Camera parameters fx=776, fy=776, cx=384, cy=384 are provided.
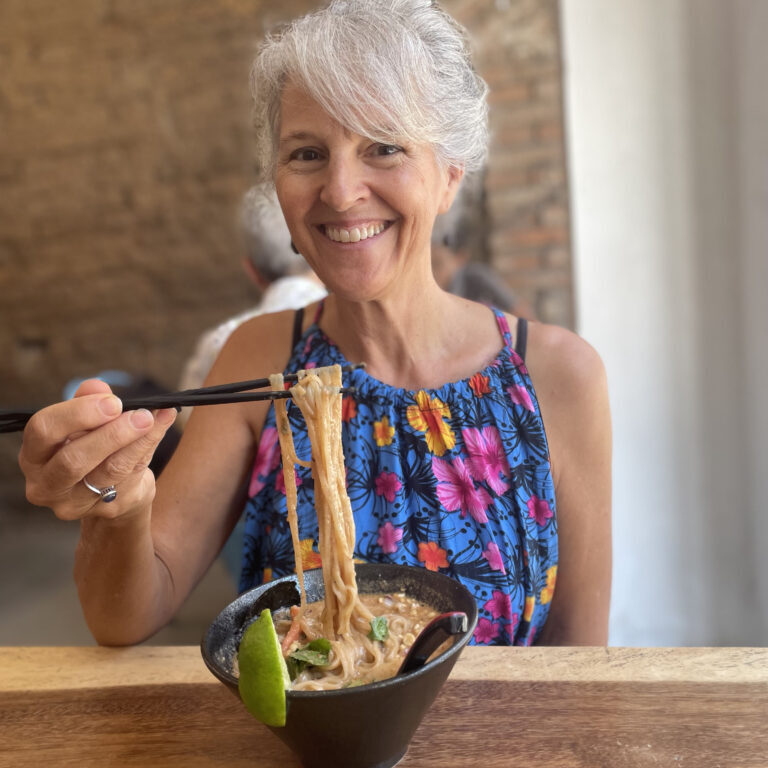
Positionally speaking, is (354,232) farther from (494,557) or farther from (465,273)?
(465,273)

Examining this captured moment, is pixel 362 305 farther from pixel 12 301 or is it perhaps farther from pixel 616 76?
pixel 12 301

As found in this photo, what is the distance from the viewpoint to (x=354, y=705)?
77 cm

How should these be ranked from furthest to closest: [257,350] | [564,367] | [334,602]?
1. [257,350]
2. [564,367]
3. [334,602]

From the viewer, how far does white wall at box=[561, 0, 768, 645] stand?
263 cm

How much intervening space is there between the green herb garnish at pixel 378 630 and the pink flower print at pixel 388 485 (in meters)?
0.45

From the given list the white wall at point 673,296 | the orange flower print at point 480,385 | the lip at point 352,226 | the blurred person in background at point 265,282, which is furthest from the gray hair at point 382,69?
the white wall at point 673,296

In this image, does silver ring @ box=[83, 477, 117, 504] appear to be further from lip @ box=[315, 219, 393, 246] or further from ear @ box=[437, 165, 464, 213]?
ear @ box=[437, 165, 464, 213]

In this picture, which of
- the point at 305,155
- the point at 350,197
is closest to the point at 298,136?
the point at 305,155

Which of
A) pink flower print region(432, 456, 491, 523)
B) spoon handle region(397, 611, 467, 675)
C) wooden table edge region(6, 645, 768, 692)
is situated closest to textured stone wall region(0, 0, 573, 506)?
pink flower print region(432, 456, 491, 523)

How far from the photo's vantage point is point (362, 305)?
1.50 meters

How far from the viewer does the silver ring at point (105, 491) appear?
960 millimetres

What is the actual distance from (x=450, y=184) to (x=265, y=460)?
0.63 meters

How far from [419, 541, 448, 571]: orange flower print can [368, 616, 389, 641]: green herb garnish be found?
1.42 ft

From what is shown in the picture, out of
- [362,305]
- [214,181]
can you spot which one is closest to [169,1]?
[214,181]
